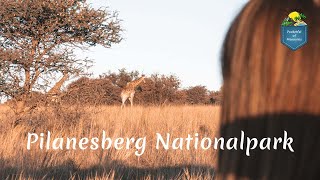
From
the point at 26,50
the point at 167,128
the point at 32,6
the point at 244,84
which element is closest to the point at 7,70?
the point at 26,50

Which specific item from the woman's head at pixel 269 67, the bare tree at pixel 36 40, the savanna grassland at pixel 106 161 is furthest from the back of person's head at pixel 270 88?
the bare tree at pixel 36 40

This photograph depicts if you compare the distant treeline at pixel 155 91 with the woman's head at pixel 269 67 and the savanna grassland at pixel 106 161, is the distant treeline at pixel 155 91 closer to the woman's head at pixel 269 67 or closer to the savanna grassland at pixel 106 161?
the savanna grassland at pixel 106 161

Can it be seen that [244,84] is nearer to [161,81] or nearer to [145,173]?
[145,173]

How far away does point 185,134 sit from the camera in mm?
8555

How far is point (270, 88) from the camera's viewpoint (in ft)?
3.36

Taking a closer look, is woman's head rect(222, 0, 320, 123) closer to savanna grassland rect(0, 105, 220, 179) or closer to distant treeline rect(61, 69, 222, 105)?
savanna grassland rect(0, 105, 220, 179)

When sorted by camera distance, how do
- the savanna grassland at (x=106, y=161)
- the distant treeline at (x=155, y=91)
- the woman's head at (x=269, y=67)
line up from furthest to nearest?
the distant treeline at (x=155, y=91)
the savanna grassland at (x=106, y=161)
the woman's head at (x=269, y=67)

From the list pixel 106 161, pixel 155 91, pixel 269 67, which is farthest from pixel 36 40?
pixel 155 91

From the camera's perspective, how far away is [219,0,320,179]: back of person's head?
3.30 feet

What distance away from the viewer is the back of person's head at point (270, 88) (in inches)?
39.6

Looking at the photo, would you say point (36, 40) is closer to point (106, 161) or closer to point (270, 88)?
point (106, 161)

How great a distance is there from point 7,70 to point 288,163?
30.4ft

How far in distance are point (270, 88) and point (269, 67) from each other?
0.04 meters

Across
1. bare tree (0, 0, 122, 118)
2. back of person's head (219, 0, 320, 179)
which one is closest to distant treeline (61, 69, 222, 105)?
bare tree (0, 0, 122, 118)
